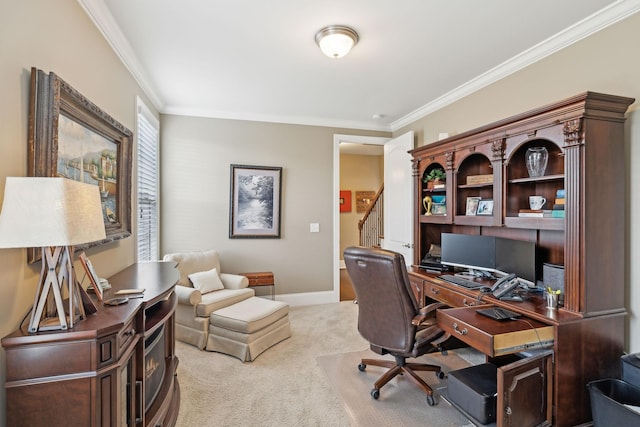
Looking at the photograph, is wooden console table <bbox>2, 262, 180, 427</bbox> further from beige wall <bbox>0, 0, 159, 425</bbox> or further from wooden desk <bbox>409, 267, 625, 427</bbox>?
wooden desk <bbox>409, 267, 625, 427</bbox>

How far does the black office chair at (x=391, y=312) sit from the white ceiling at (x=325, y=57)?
1615mm

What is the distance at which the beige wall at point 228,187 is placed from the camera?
13.1 ft

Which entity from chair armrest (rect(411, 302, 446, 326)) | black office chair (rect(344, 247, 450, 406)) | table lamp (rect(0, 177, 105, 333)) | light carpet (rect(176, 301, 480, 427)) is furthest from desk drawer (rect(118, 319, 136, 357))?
chair armrest (rect(411, 302, 446, 326))

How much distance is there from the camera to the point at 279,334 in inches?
124

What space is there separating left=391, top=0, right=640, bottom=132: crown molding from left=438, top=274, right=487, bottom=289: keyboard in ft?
6.17

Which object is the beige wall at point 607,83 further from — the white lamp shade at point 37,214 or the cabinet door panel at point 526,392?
the white lamp shade at point 37,214

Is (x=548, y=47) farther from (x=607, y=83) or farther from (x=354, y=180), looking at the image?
(x=354, y=180)

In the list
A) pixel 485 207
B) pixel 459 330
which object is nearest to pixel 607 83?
pixel 485 207

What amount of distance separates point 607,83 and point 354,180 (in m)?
5.39

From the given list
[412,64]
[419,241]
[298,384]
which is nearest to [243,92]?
[412,64]

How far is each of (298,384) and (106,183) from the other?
2029 millimetres

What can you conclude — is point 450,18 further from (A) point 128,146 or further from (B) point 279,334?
(B) point 279,334

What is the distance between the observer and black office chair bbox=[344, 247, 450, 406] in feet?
6.88

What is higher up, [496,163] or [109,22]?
[109,22]
